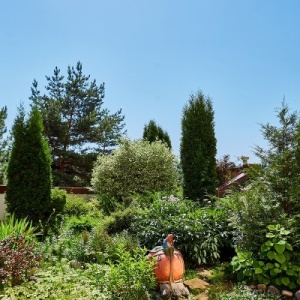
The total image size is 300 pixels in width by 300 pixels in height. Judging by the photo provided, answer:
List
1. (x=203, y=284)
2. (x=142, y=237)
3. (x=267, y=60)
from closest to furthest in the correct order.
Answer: (x=203, y=284), (x=267, y=60), (x=142, y=237)

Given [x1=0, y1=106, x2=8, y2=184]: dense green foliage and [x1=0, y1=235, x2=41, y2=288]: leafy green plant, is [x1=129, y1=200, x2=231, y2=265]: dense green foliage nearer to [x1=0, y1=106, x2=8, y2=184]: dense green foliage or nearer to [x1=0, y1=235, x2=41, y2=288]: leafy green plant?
[x1=0, y1=235, x2=41, y2=288]: leafy green plant

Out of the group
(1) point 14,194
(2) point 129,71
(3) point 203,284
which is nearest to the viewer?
(3) point 203,284

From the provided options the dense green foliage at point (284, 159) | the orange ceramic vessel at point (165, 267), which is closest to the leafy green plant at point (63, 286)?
the orange ceramic vessel at point (165, 267)

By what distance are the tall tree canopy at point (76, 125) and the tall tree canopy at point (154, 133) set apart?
5848mm

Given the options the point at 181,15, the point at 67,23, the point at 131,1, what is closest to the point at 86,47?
the point at 67,23

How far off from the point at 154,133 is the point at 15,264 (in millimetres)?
10095

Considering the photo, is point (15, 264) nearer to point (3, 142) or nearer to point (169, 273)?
point (169, 273)

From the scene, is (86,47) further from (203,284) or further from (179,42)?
(203,284)

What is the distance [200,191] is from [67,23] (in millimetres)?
4866

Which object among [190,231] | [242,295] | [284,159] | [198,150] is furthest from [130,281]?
[198,150]

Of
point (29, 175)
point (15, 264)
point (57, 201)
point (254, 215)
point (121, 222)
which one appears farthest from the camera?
point (57, 201)

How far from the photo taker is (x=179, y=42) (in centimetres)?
599

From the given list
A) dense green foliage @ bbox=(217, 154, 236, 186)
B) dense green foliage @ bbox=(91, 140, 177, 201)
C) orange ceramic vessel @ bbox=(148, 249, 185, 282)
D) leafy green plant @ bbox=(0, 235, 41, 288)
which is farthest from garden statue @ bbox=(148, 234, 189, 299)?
dense green foliage @ bbox=(217, 154, 236, 186)

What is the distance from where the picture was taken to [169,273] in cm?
411
